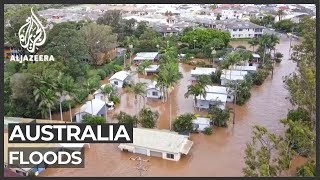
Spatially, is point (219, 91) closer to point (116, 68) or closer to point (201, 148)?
point (201, 148)

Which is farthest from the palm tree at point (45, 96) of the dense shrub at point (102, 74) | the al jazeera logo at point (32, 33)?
the dense shrub at point (102, 74)

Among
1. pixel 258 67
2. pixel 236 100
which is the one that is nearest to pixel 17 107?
pixel 236 100

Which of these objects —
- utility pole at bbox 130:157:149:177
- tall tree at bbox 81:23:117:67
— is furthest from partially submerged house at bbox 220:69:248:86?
Result: utility pole at bbox 130:157:149:177

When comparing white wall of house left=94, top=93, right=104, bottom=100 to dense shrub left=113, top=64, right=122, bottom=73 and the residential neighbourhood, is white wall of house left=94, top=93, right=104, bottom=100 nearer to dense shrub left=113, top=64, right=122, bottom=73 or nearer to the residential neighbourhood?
the residential neighbourhood

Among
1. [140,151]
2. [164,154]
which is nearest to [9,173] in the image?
[140,151]

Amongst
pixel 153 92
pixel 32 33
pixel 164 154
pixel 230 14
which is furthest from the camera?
pixel 230 14

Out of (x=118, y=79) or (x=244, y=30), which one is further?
(x=244, y=30)
